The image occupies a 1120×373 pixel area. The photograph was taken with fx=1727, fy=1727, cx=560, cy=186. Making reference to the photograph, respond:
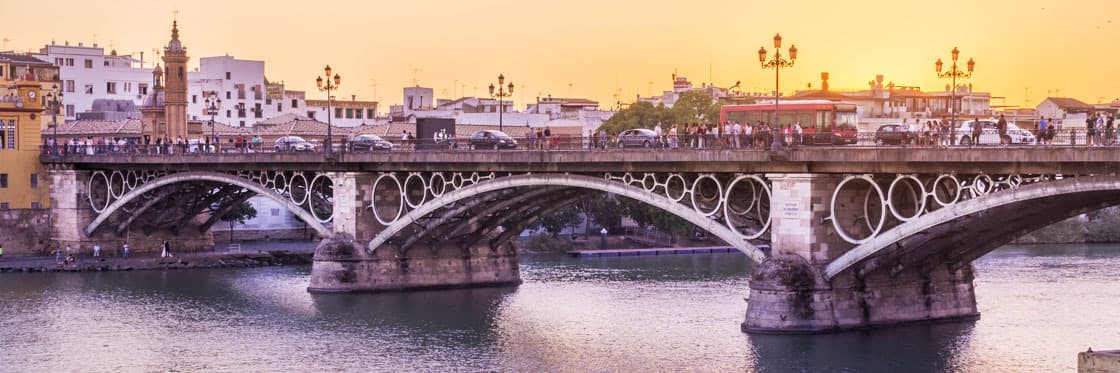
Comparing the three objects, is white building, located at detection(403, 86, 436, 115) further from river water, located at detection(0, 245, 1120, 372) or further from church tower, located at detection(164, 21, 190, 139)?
river water, located at detection(0, 245, 1120, 372)

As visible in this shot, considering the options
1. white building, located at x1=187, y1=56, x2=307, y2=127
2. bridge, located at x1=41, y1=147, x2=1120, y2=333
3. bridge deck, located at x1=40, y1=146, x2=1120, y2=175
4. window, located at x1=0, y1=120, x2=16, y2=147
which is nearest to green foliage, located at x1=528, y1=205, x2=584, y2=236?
bridge, located at x1=41, y1=147, x2=1120, y2=333

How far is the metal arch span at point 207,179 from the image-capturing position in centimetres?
7044

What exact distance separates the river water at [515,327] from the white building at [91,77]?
71389 millimetres

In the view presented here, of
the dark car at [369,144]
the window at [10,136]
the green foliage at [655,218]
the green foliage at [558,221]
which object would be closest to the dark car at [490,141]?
the dark car at [369,144]

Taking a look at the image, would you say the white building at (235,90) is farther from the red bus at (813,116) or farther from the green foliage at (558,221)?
the red bus at (813,116)

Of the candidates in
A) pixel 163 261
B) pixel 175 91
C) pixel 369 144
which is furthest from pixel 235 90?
pixel 369 144

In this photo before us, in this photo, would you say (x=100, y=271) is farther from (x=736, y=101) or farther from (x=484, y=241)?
(x=736, y=101)

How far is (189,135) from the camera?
4857 inches

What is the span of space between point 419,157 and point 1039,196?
89.6ft

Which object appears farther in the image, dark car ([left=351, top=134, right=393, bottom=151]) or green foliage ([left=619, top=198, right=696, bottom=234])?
green foliage ([left=619, top=198, right=696, bottom=234])

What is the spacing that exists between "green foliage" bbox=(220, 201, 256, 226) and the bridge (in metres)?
18.4

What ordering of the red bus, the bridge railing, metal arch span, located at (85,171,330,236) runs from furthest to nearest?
metal arch span, located at (85,171,330,236) → the red bus → the bridge railing

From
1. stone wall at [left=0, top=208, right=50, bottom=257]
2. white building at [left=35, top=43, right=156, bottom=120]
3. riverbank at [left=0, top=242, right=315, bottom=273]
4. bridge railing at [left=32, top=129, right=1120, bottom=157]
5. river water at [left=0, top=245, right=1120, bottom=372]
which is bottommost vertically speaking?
river water at [left=0, top=245, right=1120, bottom=372]

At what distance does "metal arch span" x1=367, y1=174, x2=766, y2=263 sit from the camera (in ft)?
170
